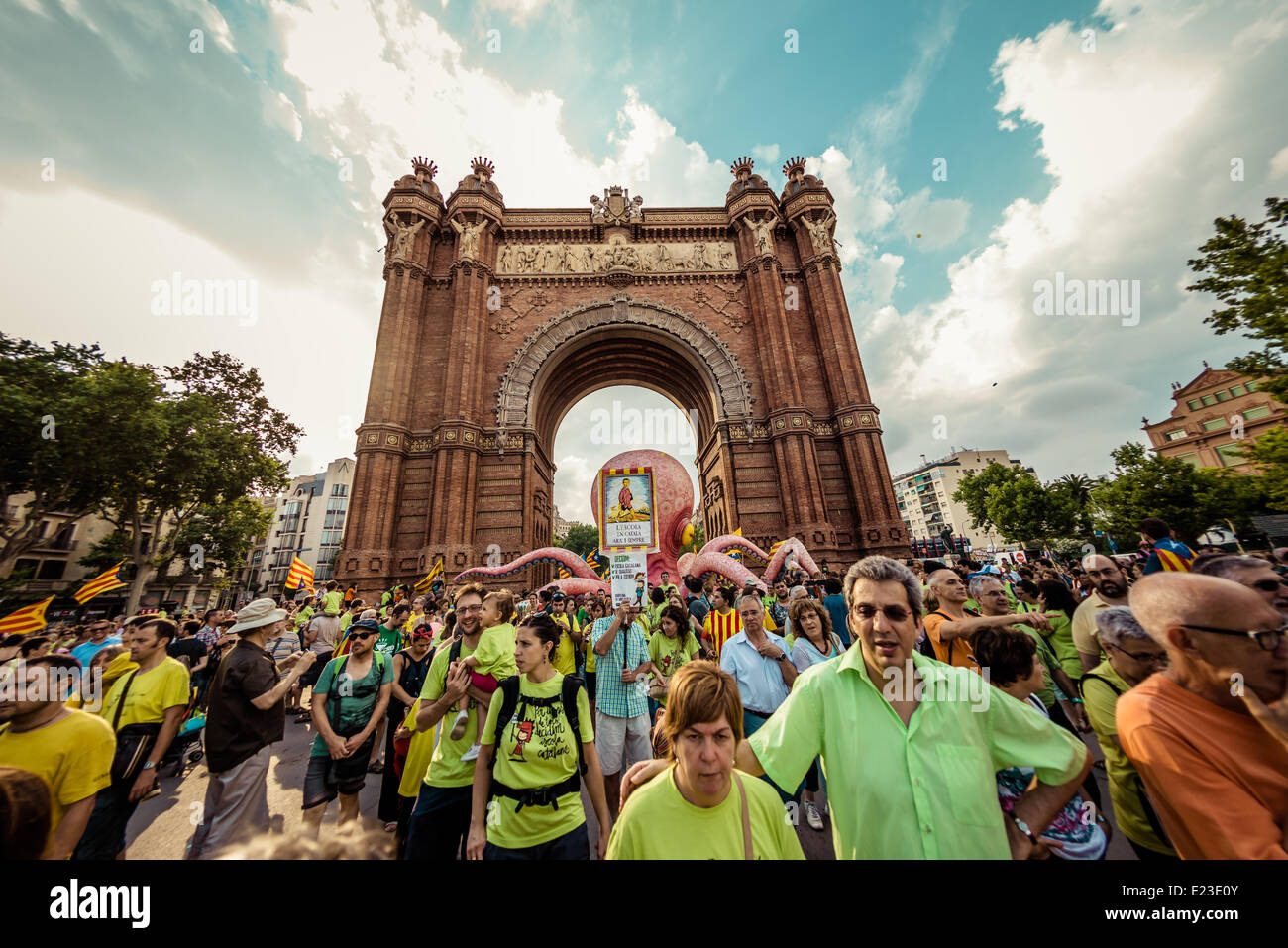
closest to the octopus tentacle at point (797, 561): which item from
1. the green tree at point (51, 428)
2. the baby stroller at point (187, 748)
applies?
the baby stroller at point (187, 748)

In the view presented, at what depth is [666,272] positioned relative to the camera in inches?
783

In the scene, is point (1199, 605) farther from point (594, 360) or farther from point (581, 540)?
point (581, 540)

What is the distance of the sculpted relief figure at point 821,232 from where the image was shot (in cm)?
1955

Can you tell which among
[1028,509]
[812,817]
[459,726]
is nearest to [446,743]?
[459,726]

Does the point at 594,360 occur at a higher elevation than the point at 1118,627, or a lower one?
higher

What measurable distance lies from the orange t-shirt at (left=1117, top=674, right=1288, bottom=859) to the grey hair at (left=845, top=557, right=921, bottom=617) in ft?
2.43

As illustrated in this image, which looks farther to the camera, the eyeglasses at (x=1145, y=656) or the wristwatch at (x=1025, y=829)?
the eyeglasses at (x=1145, y=656)

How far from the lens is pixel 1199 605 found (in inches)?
59.7

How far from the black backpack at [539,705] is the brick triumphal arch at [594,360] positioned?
13.6 metres

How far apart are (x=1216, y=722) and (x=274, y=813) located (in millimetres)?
6868

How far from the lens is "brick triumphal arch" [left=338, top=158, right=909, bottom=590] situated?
53.1ft

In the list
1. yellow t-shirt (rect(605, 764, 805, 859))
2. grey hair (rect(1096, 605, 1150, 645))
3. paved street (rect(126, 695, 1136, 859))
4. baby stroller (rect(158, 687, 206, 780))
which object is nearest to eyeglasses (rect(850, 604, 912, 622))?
yellow t-shirt (rect(605, 764, 805, 859))

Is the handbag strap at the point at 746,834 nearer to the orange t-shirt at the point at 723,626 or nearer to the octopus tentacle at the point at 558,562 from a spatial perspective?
the orange t-shirt at the point at 723,626
